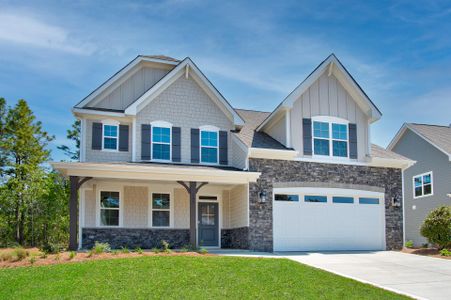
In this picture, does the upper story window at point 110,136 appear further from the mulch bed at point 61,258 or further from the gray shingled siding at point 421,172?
the gray shingled siding at point 421,172

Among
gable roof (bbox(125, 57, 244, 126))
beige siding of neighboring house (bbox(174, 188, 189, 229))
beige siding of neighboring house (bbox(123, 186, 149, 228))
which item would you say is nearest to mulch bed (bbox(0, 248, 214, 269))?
beige siding of neighboring house (bbox(123, 186, 149, 228))

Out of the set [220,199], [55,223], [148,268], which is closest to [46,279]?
Answer: [148,268]

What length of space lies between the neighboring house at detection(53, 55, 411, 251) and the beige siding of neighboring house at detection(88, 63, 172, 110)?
43 millimetres

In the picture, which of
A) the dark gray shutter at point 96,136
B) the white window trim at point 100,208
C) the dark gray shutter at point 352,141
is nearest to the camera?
the white window trim at point 100,208

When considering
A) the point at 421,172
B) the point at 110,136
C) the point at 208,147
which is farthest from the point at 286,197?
the point at 421,172

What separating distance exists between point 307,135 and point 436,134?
11299mm

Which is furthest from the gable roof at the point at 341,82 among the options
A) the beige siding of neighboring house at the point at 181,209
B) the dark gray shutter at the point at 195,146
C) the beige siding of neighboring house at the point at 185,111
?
the beige siding of neighboring house at the point at 181,209

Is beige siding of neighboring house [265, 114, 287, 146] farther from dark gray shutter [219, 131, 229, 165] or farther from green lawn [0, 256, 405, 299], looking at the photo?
green lawn [0, 256, 405, 299]

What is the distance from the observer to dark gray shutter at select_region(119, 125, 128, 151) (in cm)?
2059

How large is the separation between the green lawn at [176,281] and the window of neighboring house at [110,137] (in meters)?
7.00

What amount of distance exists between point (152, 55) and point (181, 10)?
23.2ft

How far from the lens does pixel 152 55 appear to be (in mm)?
22391

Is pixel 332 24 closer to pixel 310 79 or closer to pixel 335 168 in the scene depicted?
pixel 310 79

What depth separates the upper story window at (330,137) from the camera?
71.1 ft
